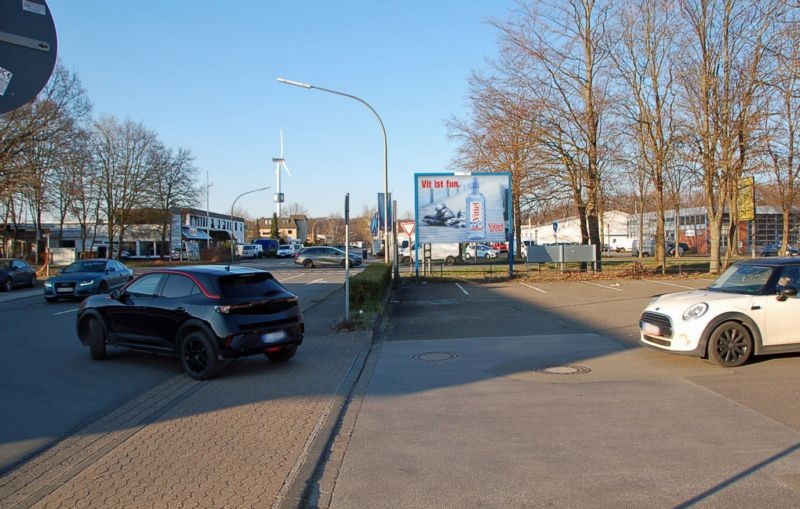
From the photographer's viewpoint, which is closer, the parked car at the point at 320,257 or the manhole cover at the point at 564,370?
the manhole cover at the point at 564,370

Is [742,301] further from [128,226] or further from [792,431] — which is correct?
[128,226]

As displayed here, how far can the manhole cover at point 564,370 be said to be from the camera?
8656 millimetres

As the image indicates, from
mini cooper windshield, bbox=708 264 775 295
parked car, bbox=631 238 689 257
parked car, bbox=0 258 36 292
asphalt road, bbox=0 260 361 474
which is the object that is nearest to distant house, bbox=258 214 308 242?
parked car, bbox=631 238 689 257

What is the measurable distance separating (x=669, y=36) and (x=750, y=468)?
86.7 ft

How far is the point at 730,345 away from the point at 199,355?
715cm

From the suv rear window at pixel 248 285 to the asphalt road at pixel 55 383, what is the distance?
5.01 ft

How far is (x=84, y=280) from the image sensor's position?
69.9ft

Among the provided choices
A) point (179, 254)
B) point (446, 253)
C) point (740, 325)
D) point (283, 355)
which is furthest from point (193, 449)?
point (179, 254)

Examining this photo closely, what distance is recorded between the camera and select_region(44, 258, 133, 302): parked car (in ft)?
69.0

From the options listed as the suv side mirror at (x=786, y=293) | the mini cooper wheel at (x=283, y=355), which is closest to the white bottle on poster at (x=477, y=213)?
the mini cooper wheel at (x=283, y=355)

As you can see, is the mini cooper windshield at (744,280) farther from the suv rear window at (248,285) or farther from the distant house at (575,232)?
the distant house at (575,232)

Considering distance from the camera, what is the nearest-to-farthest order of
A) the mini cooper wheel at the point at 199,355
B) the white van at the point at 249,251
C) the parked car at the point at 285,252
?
the mini cooper wheel at the point at 199,355
the white van at the point at 249,251
the parked car at the point at 285,252

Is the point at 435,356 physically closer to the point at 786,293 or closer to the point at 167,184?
the point at 786,293

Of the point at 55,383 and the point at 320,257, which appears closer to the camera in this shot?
the point at 55,383
